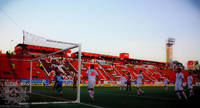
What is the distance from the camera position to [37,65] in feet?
134

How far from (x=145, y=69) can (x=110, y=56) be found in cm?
1107

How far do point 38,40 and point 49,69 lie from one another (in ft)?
96.5

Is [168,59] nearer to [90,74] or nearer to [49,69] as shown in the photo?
[49,69]

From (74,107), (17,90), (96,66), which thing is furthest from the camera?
(96,66)

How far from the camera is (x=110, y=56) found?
61.6 meters

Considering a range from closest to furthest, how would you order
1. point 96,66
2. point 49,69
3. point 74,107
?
1. point 74,107
2. point 49,69
3. point 96,66

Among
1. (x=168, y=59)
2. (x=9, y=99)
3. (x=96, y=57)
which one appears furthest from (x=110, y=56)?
(x=9, y=99)

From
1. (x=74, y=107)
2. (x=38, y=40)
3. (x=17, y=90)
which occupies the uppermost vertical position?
(x=38, y=40)

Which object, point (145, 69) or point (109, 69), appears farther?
point (145, 69)

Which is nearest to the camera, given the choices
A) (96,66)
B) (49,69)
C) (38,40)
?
(38,40)

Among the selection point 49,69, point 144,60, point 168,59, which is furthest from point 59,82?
point 168,59

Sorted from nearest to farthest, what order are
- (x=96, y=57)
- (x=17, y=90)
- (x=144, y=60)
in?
(x=17, y=90), (x=96, y=57), (x=144, y=60)

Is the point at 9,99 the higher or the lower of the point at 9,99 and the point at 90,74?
the lower

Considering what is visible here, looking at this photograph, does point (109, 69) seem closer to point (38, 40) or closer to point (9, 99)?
point (38, 40)
